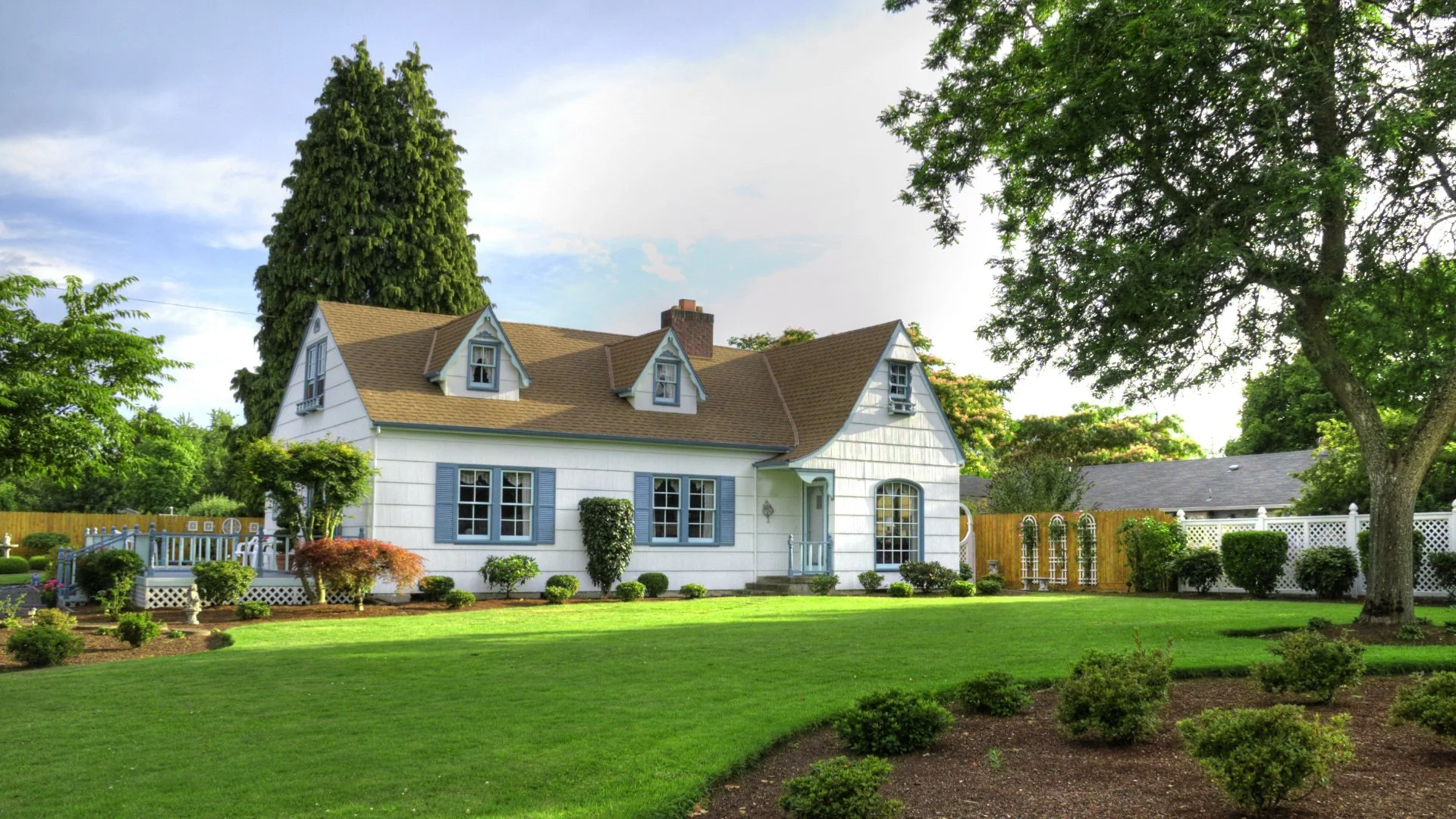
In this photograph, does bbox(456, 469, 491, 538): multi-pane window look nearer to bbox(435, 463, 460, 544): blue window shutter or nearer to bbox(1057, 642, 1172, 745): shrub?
bbox(435, 463, 460, 544): blue window shutter

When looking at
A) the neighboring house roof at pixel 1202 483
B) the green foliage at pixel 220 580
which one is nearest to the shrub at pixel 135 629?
the green foliage at pixel 220 580

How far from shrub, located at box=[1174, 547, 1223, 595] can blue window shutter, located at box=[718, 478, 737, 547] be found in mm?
9743

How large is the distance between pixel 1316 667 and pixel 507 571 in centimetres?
1598

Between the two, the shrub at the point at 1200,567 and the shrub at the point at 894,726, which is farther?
the shrub at the point at 1200,567

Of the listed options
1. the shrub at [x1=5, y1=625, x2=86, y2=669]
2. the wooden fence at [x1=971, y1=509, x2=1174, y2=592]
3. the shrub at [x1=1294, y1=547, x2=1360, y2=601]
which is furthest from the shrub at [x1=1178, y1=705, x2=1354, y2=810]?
the wooden fence at [x1=971, y1=509, x2=1174, y2=592]

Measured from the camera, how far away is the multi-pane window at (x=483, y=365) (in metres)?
23.3

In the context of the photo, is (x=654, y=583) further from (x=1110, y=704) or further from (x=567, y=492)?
(x=1110, y=704)

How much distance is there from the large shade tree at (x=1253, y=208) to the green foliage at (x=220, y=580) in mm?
13137

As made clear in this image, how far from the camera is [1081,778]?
21.5ft

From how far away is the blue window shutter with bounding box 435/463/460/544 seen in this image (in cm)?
2183

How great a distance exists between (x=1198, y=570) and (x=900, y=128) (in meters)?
12.5

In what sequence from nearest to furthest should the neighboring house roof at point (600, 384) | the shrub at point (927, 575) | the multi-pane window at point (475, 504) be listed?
the multi-pane window at point (475, 504) → the neighboring house roof at point (600, 384) → the shrub at point (927, 575)

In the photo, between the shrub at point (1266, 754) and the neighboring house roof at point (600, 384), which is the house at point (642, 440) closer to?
the neighboring house roof at point (600, 384)

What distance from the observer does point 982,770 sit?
6.84 m
